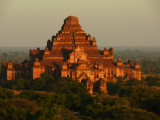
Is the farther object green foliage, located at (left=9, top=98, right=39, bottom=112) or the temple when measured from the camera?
the temple

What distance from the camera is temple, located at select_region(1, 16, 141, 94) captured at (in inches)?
2808

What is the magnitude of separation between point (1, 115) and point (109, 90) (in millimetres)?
27780

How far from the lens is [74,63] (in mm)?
73750

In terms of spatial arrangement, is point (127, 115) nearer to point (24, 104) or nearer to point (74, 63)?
point (24, 104)

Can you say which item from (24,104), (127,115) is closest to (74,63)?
(24,104)

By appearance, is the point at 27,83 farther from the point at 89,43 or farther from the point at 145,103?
the point at 145,103

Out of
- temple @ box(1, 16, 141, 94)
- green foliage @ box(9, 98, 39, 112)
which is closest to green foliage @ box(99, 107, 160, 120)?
green foliage @ box(9, 98, 39, 112)

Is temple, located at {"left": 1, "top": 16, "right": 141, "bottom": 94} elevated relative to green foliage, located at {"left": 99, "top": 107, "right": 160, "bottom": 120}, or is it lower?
elevated

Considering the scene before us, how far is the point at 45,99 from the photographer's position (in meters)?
53.9

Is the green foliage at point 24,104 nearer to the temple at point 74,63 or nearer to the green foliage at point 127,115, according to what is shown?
the green foliage at point 127,115

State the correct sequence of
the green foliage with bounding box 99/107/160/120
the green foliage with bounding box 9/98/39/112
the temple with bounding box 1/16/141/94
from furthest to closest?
the temple with bounding box 1/16/141/94, the green foliage with bounding box 9/98/39/112, the green foliage with bounding box 99/107/160/120

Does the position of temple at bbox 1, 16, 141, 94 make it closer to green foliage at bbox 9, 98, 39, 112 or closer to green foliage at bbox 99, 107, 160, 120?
green foliage at bbox 9, 98, 39, 112

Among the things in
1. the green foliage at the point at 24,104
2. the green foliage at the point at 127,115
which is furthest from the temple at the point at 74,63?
the green foliage at the point at 127,115

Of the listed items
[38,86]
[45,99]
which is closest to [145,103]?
[45,99]
